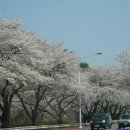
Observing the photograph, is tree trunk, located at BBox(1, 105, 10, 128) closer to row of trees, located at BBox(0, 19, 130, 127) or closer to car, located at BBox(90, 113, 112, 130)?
row of trees, located at BBox(0, 19, 130, 127)

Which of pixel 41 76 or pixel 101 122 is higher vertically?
pixel 41 76

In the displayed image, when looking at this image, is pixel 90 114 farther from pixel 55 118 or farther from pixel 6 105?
pixel 6 105

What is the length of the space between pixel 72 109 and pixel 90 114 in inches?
149

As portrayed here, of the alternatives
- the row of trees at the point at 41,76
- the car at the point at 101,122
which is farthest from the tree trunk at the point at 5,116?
the car at the point at 101,122

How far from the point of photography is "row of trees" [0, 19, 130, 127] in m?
34.4

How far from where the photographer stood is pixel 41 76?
38594mm

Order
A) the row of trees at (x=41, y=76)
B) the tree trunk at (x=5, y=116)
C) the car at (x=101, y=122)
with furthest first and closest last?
1. the car at (x=101, y=122)
2. the tree trunk at (x=5, y=116)
3. the row of trees at (x=41, y=76)

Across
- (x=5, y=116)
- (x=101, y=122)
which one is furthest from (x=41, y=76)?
(x=101, y=122)

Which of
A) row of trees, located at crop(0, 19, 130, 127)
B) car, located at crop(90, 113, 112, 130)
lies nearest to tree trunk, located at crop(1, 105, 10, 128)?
row of trees, located at crop(0, 19, 130, 127)

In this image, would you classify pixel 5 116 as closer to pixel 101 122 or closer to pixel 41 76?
pixel 41 76

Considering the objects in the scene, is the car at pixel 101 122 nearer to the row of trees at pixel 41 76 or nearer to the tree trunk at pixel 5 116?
the row of trees at pixel 41 76

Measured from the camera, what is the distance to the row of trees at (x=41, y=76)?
113 feet

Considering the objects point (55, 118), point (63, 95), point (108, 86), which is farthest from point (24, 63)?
point (108, 86)

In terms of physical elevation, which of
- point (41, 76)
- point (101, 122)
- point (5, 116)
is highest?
point (41, 76)
